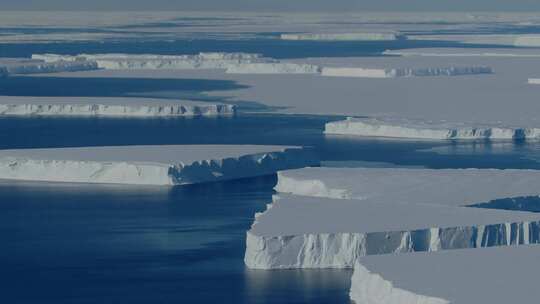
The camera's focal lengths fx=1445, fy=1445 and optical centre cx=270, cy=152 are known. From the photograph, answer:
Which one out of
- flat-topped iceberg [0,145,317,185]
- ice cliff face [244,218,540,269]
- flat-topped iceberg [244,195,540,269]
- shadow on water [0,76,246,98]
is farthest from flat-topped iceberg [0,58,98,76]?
ice cliff face [244,218,540,269]

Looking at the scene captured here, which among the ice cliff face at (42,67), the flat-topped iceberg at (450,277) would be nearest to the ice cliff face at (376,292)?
the flat-topped iceberg at (450,277)

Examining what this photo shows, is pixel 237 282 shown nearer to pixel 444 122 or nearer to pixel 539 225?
pixel 539 225

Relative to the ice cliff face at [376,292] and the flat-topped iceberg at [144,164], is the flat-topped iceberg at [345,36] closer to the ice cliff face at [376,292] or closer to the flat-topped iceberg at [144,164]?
the flat-topped iceberg at [144,164]

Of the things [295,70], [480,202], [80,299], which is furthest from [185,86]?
[80,299]

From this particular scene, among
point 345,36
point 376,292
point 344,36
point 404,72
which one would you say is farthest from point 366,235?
point 344,36

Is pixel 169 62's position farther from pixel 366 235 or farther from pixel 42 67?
pixel 366 235

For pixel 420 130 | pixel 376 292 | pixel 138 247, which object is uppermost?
pixel 420 130
